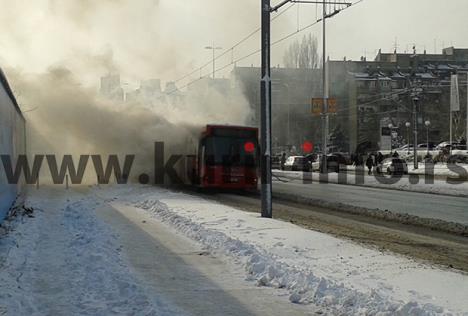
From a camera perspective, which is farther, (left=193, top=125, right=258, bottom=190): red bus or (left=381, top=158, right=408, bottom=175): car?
(left=381, top=158, right=408, bottom=175): car

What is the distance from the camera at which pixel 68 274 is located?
7.50 metres

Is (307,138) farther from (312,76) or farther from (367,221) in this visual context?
(367,221)

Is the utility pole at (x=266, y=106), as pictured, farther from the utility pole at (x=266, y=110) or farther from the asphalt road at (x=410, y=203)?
the asphalt road at (x=410, y=203)

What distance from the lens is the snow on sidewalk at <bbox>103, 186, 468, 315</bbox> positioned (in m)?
5.93

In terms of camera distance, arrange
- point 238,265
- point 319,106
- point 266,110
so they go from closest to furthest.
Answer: point 238,265 < point 266,110 < point 319,106

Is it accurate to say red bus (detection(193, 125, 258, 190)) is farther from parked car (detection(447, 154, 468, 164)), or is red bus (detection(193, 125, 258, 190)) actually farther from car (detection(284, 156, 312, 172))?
parked car (detection(447, 154, 468, 164))

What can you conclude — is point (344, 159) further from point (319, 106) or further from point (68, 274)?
point (68, 274)

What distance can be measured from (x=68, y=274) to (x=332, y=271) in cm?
335

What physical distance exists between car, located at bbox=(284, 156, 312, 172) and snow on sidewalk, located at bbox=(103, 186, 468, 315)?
40.0 m

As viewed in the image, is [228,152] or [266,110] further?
[228,152]

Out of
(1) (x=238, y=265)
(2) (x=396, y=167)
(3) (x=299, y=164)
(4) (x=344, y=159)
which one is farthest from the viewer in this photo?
(4) (x=344, y=159)

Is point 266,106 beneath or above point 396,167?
above

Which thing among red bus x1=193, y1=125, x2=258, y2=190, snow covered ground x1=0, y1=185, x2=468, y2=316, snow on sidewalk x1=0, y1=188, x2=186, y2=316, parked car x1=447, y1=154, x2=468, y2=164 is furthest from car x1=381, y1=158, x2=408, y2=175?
snow on sidewalk x1=0, y1=188, x2=186, y2=316

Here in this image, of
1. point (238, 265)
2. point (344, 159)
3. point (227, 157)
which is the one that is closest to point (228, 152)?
point (227, 157)
